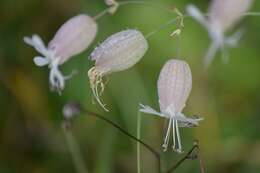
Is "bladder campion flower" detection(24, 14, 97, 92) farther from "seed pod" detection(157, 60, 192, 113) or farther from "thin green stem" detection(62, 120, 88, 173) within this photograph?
"thin green stem" detection(62, 120, 88, 173)

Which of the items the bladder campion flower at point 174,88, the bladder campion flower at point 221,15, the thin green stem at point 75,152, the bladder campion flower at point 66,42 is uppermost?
the bladder campion flower at point 66,42

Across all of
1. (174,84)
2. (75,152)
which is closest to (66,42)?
(174,84)

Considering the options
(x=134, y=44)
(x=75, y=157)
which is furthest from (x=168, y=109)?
(x=75, y=157)

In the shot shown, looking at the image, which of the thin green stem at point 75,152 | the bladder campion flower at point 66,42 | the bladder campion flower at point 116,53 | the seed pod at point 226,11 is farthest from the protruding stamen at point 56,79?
the seed pod at point 226,11

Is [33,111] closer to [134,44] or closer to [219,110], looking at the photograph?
[219,110]

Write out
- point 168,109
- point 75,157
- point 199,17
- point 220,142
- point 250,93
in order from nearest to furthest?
point 168,109 < point 199,17 < point 75,157 < point 220,142 < point 250,93

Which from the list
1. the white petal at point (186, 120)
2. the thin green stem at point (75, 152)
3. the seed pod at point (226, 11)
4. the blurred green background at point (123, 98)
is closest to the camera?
the white petal at point (186, 120)

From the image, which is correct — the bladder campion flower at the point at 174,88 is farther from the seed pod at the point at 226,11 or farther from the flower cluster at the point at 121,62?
the seed pod at the point at 226,11
